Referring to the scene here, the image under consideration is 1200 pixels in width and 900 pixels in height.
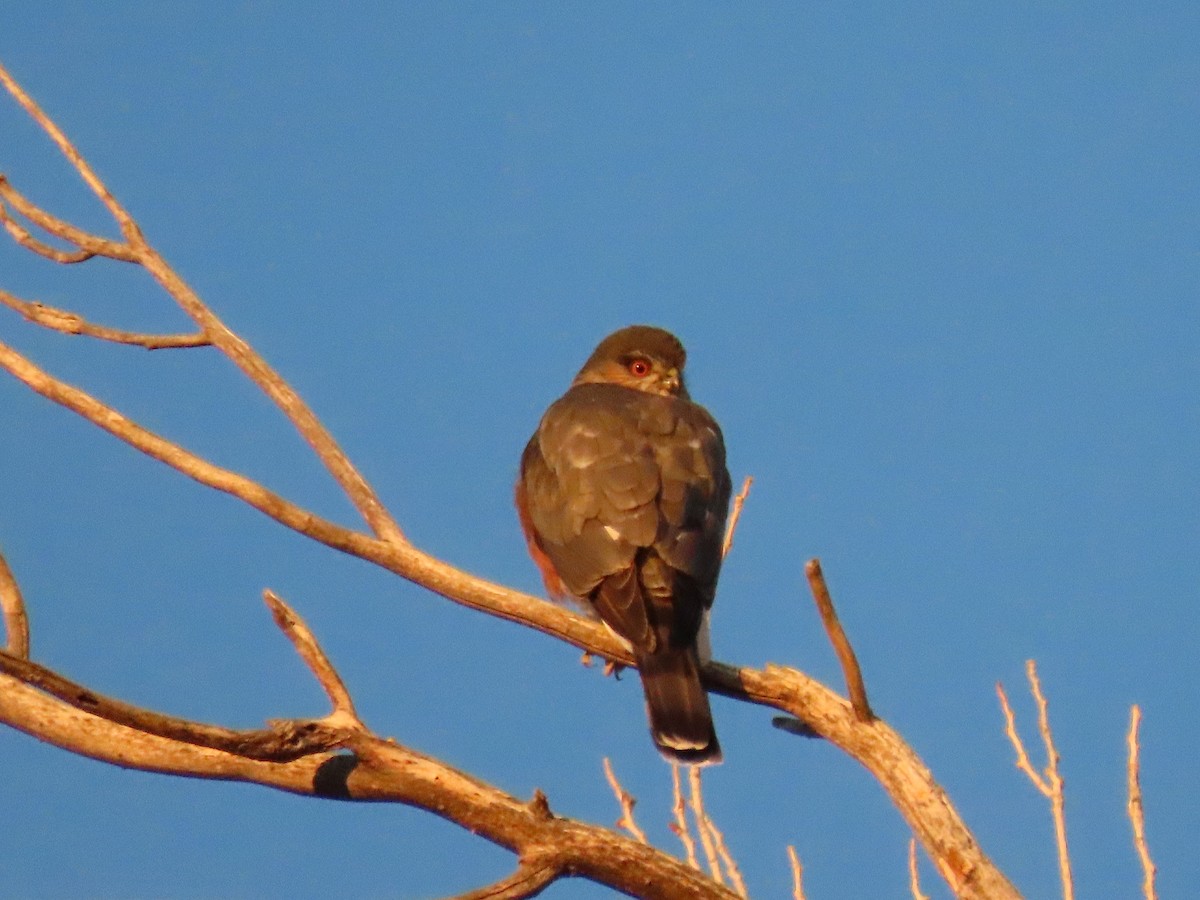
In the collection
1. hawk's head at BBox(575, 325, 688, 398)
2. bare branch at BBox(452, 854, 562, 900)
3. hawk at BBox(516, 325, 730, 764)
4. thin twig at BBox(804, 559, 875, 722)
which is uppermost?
hawk's head at BBox(575, 325, 688, 398)

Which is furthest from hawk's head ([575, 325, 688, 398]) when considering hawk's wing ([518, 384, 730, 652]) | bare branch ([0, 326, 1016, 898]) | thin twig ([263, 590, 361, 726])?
thin twig ([263, 590, 361, 726])

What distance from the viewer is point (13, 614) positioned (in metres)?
4.47

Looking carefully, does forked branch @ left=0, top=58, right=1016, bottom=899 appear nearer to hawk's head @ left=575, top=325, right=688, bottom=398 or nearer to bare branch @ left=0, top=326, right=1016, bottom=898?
bare branch @ left=0, top=326, right=1016, bottom=898

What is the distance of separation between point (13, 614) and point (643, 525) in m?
2.07

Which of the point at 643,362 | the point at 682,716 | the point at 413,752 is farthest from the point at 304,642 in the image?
the point at 643,362

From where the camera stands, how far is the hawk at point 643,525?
5039 mm

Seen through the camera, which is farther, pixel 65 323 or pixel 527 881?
pixel 65 323

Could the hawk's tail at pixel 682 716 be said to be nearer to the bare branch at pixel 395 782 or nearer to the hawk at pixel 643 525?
the hawk at pixel 643 525

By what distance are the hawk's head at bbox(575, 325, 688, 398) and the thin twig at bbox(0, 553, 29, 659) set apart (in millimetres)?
3126

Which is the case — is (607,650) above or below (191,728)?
above

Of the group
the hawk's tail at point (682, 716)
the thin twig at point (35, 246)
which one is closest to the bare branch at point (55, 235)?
the thin twig at point (35, 246)

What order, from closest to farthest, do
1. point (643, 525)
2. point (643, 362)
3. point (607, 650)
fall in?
point (607, 650) → point (643, 525) → point (643, 362)

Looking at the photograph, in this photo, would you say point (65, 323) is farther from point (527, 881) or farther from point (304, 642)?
point (527, 881)

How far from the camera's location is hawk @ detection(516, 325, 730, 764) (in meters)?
5.04
